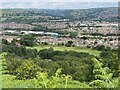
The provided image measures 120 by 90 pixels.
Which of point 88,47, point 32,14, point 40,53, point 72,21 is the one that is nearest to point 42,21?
point 32,14

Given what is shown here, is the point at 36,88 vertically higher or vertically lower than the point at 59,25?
higher

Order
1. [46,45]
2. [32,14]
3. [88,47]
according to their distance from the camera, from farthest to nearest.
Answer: [32,14] → [46,45] → [88,47]

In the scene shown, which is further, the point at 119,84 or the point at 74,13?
the point at 74,13

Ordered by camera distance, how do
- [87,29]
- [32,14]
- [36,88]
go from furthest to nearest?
1. [32,14]
2. [87,29]
3. [36,88]

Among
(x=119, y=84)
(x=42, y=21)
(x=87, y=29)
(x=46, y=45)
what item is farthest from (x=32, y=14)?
(x=119, y=84)

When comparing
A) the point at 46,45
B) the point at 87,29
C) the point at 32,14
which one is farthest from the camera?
the point at 32,14

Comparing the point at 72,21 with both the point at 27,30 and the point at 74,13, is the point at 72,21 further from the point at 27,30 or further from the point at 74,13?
the point at 27,30

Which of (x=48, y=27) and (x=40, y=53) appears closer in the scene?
(x=40, y=53)

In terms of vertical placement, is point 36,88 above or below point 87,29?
above

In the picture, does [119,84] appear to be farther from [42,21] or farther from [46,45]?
[42,21]
